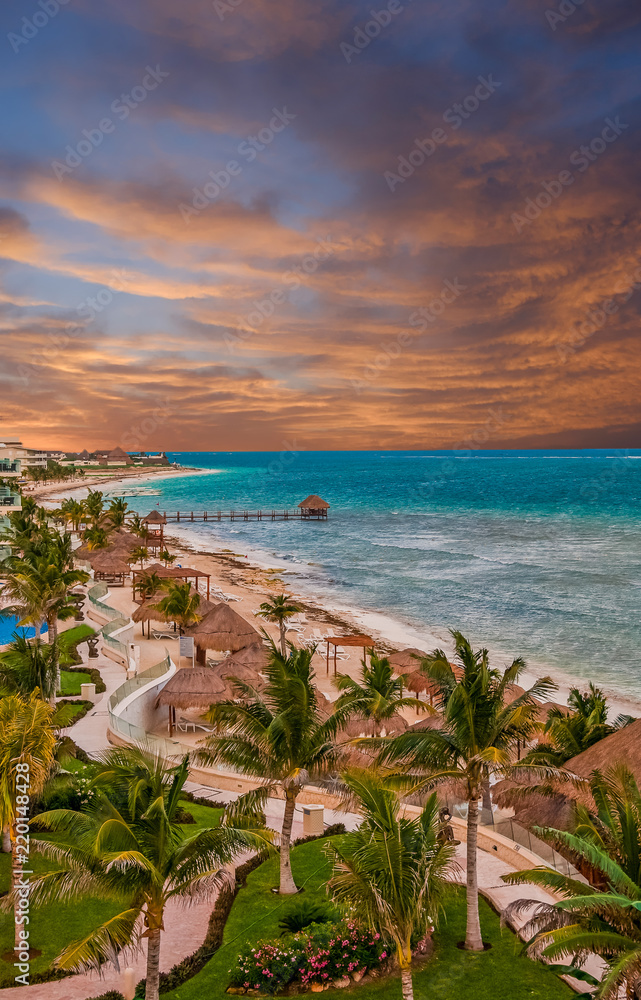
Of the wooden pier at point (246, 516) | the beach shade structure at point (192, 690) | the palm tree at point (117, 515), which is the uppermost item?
the palm tree at point (117, 515)

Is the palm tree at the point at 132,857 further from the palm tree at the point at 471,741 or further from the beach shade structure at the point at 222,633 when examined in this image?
the beach shade structure at the point at 222,633

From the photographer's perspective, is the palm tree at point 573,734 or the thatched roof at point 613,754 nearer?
the thatched roof at point 613,754

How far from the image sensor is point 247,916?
46.9 feet

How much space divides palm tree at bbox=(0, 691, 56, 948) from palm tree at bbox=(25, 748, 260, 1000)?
9.54 ft

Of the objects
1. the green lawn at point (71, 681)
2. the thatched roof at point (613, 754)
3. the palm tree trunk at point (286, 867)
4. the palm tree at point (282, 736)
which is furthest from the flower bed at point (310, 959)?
the green lawn at point (71, 681)

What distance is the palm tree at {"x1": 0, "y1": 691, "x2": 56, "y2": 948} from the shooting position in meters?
12.9

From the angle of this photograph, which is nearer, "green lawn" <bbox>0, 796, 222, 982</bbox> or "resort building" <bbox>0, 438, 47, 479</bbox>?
"green lawn" <bbox>0, 796, 222, 982</bbox>

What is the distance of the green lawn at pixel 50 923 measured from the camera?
12695 millimetres

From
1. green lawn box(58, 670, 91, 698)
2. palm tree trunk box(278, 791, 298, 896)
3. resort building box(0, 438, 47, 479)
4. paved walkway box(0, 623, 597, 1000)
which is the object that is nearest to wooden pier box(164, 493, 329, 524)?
resort building box(0, 438, 47, 479)

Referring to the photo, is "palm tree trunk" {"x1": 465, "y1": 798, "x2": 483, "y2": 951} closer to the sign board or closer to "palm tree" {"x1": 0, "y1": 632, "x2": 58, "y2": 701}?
"palm tree" {"x1": 0, "y1": 632, "x2": 58, "y2": 701}

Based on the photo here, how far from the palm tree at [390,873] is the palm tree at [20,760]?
6102mm

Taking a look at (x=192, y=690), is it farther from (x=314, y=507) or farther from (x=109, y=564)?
(x=314, y=507)

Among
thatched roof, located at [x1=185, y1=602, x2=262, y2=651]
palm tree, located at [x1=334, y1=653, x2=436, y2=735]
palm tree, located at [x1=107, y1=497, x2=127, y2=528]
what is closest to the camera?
palm tree, located at [x1=334, y1=653, x2=436, y2=735]

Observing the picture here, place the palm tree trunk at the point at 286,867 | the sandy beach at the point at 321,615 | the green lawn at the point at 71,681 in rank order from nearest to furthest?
the palm tree trunk at the point at 286,867 < the green lawn at the point at 71,681 < the sandy beach at the point at 321,615
